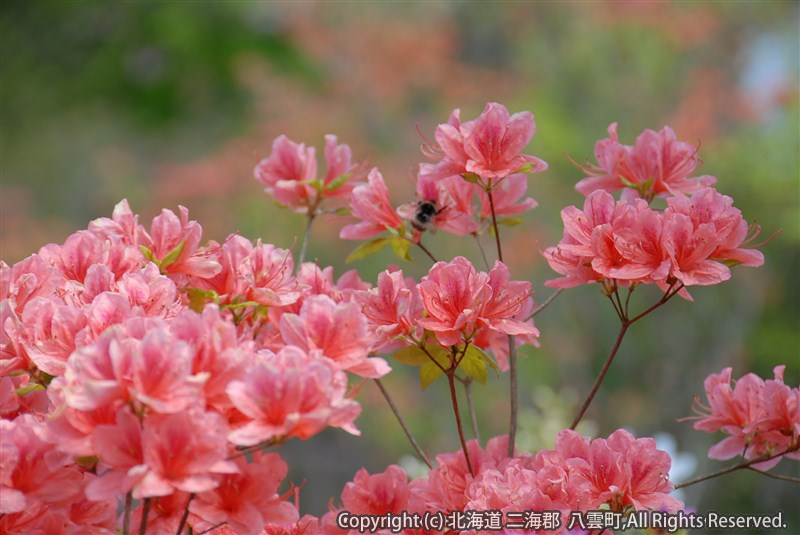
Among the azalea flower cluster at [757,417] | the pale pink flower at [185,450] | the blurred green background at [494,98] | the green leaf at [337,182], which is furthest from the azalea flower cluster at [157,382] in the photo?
the blurred green background at [494,98]

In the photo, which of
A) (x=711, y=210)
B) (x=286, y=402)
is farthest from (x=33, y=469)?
(x=711, y=210)

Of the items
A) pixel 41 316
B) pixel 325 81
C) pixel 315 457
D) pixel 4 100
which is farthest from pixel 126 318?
pixel 315 457

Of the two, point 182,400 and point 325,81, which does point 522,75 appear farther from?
point 182,400

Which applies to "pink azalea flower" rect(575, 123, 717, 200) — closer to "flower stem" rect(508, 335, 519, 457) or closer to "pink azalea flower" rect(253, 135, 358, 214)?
"flower stem" rect(508, 335, 519, 457)

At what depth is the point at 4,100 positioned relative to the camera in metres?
5.41

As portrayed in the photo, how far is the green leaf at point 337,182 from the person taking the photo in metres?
1.19

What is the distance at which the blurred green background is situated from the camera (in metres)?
4.73

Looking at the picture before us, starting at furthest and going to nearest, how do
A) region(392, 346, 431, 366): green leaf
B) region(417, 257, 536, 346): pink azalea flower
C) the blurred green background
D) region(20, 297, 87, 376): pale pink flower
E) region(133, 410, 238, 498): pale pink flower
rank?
the blurred green background < region(392, 346, 431, 366): green leaf < region(417, 257, 536, 346): pink azalea flower < region(20, 297, 87, 376): pale pink flower < region(133, 410, 238, 498): pale pink flower

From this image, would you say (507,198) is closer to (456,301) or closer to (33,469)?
(456,301)

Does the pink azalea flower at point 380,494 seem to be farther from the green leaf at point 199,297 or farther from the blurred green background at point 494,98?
the blurred green background at point 494,98

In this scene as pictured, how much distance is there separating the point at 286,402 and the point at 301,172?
1.91 ft

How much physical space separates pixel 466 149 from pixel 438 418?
4152mm

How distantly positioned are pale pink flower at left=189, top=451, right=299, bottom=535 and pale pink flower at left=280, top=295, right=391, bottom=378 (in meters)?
0.12

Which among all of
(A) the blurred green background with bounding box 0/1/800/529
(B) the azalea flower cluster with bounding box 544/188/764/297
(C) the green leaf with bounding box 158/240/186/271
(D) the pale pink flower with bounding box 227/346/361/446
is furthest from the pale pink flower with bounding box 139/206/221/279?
(A) the blurred green background with bounding box 0/1/800/529
